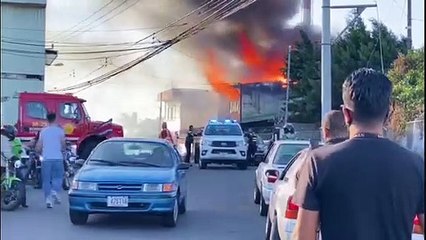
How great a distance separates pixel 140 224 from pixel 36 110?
38.1ft

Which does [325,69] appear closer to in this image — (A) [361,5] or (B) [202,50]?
(A) [361,5]

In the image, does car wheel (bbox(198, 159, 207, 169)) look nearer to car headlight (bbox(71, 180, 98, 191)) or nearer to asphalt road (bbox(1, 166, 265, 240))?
asphalt road (bbox(1, 166, 265, 240))

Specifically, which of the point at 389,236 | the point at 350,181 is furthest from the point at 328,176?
the point at 389,236

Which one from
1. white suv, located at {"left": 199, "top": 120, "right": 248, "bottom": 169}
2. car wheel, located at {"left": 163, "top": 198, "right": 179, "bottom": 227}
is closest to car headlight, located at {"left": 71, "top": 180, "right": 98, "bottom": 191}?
car wheel, located at {"left": 163, "top": 198, "right": 179, "bottom": 227}

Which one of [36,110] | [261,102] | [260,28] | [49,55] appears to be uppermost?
[260,28]

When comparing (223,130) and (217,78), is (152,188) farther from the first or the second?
(217,78)

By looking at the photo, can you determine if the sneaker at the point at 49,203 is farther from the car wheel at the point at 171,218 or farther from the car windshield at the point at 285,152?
the car windshield at the point at 285,152

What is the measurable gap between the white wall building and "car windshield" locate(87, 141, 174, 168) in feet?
75.7

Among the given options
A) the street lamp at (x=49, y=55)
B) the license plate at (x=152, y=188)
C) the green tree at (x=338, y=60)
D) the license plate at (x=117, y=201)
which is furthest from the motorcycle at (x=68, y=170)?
the street lamp at (x=49, y=55)

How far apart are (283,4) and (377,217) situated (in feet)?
150

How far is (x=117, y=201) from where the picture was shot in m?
11.6

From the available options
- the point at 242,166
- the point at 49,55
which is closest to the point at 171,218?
the point at 242,166

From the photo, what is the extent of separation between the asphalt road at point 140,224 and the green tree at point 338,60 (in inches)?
801

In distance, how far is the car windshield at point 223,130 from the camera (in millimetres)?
29766
